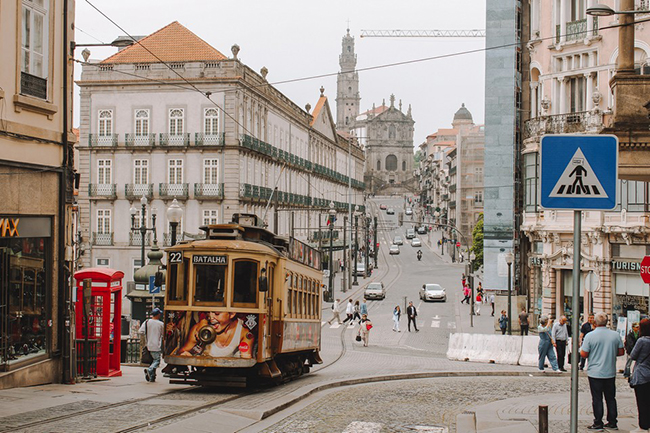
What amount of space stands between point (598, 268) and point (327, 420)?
22.7 metres

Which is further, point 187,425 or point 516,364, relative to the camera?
point 516,364

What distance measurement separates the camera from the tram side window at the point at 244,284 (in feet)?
55.3

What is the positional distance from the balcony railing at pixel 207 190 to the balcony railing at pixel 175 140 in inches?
103

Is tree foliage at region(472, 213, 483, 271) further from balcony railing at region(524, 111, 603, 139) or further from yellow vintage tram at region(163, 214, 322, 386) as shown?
yellow vintage tram at region(163, 214, 322, 386)

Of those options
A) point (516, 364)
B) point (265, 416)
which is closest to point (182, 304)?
point (265, 416)

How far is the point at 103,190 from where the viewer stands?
55812 millimetres

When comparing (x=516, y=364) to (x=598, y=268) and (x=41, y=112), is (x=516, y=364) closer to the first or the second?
(x=598, y=268)

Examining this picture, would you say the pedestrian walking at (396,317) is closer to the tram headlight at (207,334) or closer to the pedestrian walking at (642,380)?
the tram headlight at (207,334)

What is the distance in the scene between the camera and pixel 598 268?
34.0m

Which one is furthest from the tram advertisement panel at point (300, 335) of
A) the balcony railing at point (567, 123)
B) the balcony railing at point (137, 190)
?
the balcony railing at point (137, 190)

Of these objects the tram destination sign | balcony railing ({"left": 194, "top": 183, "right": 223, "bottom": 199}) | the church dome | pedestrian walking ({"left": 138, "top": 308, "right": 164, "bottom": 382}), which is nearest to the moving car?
balcony railing ({"left": 194, "top": 183, "right": 223, "bottom": 199})

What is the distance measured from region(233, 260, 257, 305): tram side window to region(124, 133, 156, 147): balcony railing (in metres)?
39.4

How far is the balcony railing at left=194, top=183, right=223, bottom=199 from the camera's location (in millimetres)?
54594

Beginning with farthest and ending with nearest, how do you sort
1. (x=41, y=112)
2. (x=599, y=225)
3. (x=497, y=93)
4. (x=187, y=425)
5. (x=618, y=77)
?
(x=497, y=93) → (x=599, y=225) → (x=41, y=112) → (x=618, y=77) → (x=187, y=425)
